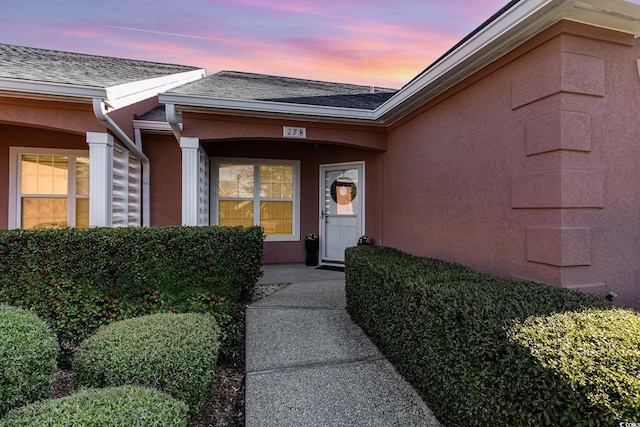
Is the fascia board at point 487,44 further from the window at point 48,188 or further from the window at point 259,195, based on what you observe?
the window at point 48,188

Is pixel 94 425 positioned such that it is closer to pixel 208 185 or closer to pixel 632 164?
pixel 632 164

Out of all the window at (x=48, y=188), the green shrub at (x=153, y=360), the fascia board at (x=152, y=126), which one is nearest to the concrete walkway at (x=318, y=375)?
the green shrub at (x=153, y=360)

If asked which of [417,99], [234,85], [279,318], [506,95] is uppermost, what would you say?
[234,85]

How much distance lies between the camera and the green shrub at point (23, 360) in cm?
193

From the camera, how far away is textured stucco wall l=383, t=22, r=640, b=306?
252 centimetres

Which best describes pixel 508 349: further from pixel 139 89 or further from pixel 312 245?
pixel 139 89

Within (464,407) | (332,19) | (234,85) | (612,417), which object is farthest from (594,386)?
(234,85)

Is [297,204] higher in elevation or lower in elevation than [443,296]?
higher

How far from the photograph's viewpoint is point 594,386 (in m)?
1.22

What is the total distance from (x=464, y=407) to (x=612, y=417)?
864mm

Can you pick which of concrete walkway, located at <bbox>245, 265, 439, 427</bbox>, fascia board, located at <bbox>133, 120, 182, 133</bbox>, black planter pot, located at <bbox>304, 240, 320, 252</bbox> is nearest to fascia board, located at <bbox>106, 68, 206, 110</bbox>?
fascia board, located at <bbox>133, 120, 182, 133</bbox>

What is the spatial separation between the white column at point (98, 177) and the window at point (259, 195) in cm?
250

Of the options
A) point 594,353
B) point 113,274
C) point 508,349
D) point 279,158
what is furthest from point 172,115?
point 594,353

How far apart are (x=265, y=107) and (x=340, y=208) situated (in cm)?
285
